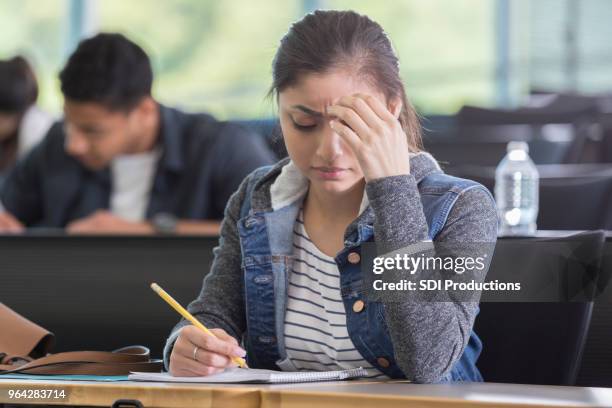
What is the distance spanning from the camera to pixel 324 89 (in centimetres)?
169

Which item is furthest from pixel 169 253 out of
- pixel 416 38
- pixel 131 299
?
pixel 416 38

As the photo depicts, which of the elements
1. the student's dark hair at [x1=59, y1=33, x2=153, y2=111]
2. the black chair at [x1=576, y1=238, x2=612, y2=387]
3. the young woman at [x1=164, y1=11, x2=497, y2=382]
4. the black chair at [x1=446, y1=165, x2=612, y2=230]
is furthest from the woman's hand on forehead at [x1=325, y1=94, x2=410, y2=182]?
the student's dark hair at [x1=59, y1=33, x2=153, y2=111]

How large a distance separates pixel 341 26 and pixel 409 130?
0.21m

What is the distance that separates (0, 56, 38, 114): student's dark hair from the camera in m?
4.76

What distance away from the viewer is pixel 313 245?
6.02 feet

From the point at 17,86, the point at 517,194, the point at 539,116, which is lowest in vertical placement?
the point at 517,194

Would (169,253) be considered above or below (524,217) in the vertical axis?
below

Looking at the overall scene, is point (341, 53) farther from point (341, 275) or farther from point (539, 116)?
point (539, 116)

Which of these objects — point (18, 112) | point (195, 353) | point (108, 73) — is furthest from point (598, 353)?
point (18, 112)

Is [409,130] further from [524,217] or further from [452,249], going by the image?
[524,217]

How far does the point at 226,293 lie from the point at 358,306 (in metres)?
0.27

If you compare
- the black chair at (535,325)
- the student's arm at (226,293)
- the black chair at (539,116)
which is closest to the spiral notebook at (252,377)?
the student's arm at (226,293)

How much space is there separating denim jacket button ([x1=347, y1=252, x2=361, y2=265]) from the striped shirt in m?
0.08

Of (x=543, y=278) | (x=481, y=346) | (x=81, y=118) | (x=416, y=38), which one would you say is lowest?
(x=481, y=346)
